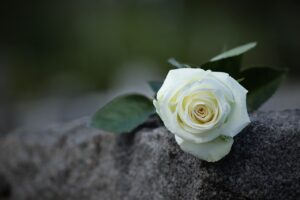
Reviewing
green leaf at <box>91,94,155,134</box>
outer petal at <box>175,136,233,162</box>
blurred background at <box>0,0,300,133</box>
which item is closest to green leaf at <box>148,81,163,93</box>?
green leaf at <box>91,94,155,134</box>

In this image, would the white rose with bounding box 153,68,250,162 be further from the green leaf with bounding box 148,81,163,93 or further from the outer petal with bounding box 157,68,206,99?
the green leaf with bounding box 148,81,163,93

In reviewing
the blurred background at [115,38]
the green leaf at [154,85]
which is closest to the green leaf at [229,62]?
the green leaf at [154,85]

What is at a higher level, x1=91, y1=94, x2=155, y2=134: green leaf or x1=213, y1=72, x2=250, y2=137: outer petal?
x1=213, y1=72, x2=250, y2=137: outer petal

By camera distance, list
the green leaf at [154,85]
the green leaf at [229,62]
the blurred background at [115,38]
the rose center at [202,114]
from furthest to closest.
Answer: the blurred background at [115,38] < the green leaf at [154,85] < the green leaf at [229,62] < the rose center at [202,114]

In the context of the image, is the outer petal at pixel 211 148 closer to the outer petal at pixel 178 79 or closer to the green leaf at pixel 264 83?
the outer petal at pixel 178 79

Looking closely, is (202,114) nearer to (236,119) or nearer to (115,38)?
(236,119)

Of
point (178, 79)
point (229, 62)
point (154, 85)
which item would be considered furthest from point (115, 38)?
point (178, 79)

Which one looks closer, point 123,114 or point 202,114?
point 202,114
